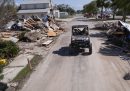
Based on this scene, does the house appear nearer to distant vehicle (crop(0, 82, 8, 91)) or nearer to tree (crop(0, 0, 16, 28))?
tree (crop(0, 0, 16, 28))

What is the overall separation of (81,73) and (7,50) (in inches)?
330

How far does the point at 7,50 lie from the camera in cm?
2716

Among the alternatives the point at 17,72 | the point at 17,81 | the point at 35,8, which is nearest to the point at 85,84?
the point at 17,81

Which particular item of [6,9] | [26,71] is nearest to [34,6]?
[6,9]

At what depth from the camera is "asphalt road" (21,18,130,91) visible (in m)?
17.7

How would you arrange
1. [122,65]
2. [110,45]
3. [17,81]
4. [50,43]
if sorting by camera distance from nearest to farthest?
[17,81] < [122,65] < [110,45] < [50,43]

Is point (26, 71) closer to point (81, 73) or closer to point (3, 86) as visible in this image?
point (81, 73)

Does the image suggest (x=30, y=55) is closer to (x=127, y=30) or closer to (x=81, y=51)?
(x=81, y=51)

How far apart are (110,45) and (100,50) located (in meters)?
3.14

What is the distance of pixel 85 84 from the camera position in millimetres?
18062

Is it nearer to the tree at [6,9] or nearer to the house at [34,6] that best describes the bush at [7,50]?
the tree at [6,9]

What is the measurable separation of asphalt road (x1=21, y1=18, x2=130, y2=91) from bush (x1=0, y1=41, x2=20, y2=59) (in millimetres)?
2638

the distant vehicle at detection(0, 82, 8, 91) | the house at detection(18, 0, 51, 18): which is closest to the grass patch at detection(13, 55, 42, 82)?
the distant vehicle at detection(0, 82, 8, 91)

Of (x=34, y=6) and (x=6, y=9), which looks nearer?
(x=6, y=9)
